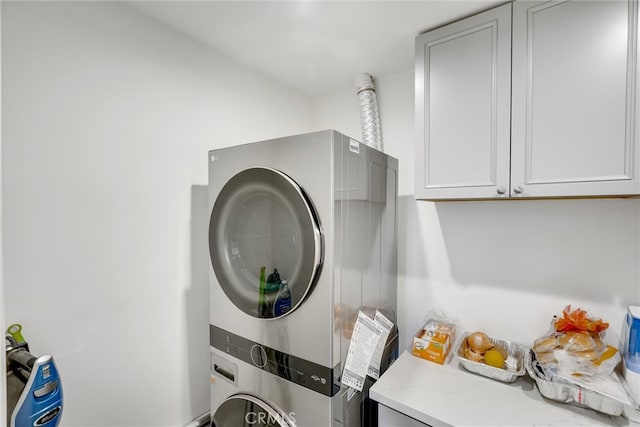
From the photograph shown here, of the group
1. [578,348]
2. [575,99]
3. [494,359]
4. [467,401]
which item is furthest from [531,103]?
[467,401]

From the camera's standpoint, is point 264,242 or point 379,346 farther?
point 379,346

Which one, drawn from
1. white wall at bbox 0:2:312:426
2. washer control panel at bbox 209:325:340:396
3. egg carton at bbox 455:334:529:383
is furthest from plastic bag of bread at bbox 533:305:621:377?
white wall at bbox 0:2:312:426

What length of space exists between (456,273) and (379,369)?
69cm

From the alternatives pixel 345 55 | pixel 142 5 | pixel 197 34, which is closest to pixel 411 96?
pixel 345 55

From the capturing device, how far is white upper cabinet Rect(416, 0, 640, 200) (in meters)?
1.14

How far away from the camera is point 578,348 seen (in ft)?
4.23

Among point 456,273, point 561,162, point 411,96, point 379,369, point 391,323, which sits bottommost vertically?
point 379,369

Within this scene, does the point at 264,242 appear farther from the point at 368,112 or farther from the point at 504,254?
the point at 504,254

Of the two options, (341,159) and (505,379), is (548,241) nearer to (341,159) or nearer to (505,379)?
(505,379)

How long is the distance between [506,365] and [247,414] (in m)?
1.14

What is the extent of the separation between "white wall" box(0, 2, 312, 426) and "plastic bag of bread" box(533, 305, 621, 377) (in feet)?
5.40

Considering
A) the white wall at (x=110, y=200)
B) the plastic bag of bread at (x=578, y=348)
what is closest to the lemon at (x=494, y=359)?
the plastic bag of bread at (x=578, y=348)

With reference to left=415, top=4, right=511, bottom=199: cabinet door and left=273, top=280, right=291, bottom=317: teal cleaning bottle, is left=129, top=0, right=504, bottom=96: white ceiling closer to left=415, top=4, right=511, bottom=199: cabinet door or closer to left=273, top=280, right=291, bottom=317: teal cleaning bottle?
left=415, top=4, right=511, bottom=199: cabinet door

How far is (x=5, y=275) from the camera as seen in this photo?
1.13 m
